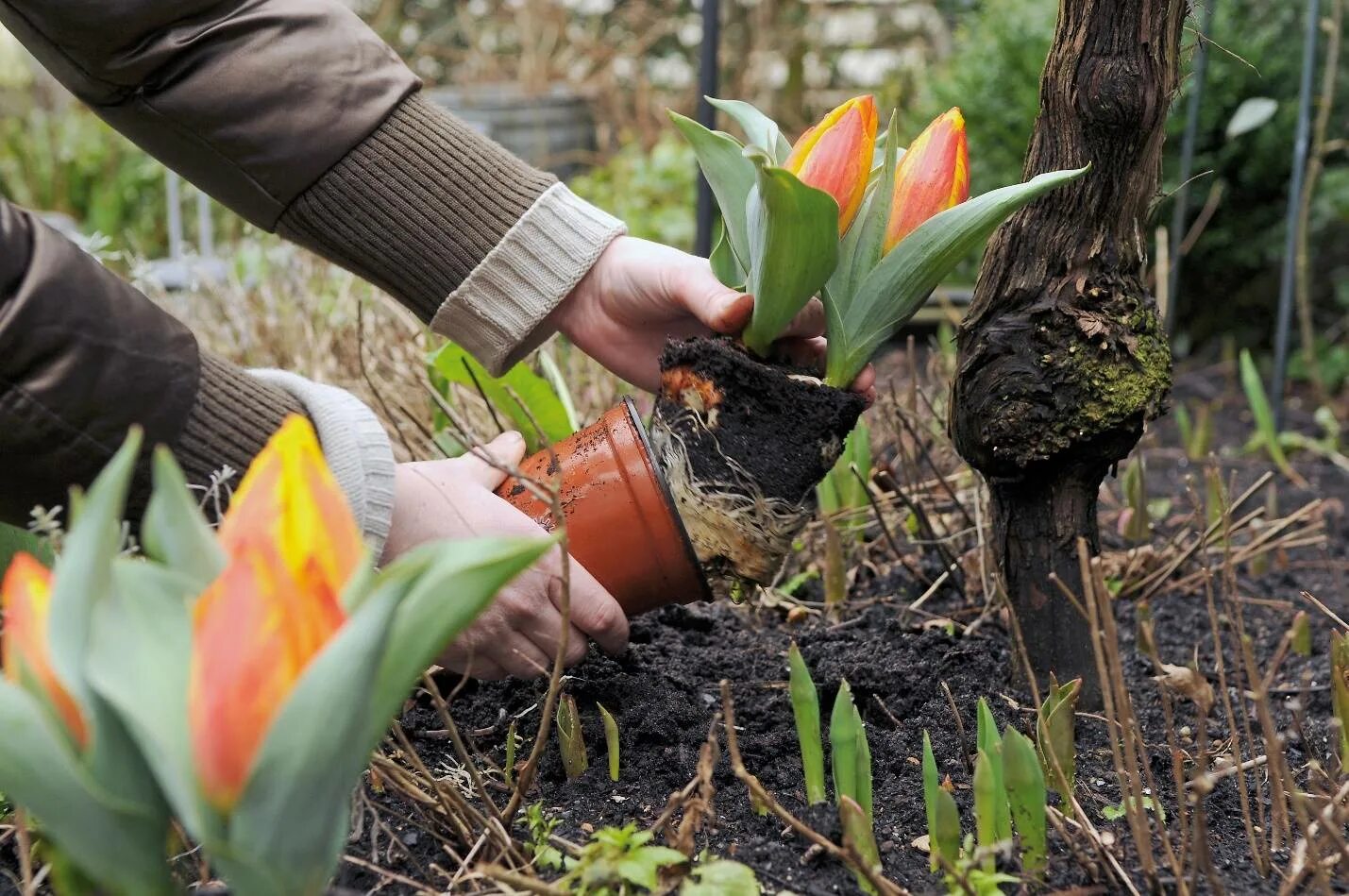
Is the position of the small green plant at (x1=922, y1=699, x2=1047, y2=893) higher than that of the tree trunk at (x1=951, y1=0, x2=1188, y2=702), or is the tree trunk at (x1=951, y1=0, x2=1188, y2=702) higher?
the tree trunk at (x1=951, y1=0, x2=1188, y2=702)

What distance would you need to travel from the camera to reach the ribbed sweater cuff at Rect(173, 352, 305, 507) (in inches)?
42.9

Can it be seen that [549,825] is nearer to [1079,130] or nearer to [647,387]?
[647,387]

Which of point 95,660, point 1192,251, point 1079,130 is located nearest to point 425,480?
point 95,660

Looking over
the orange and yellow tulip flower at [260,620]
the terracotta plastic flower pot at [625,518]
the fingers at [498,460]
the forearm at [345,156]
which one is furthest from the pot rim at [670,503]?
the orange and yellow tulip flower at [260,620]

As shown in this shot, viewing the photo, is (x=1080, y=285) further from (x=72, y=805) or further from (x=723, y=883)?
(x=72, y=805)

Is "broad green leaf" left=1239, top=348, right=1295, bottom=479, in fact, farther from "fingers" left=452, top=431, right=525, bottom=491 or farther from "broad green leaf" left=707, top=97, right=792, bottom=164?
"fingers" left=452, top=431, right=525, bottom=491

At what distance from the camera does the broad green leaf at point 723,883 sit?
2.88ft

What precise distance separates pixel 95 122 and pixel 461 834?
6.81 metres

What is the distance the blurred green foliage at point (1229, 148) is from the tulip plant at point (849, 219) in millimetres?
2867

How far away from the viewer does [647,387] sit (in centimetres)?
157

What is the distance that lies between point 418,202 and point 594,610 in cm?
55

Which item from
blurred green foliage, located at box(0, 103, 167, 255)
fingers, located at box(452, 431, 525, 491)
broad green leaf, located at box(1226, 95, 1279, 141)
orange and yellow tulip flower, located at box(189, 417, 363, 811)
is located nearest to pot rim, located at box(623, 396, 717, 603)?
fingers, located at box(452, 431, 525, 491)

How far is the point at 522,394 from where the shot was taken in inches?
71.2

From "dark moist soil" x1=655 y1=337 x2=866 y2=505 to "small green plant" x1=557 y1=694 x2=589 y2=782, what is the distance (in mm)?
283
